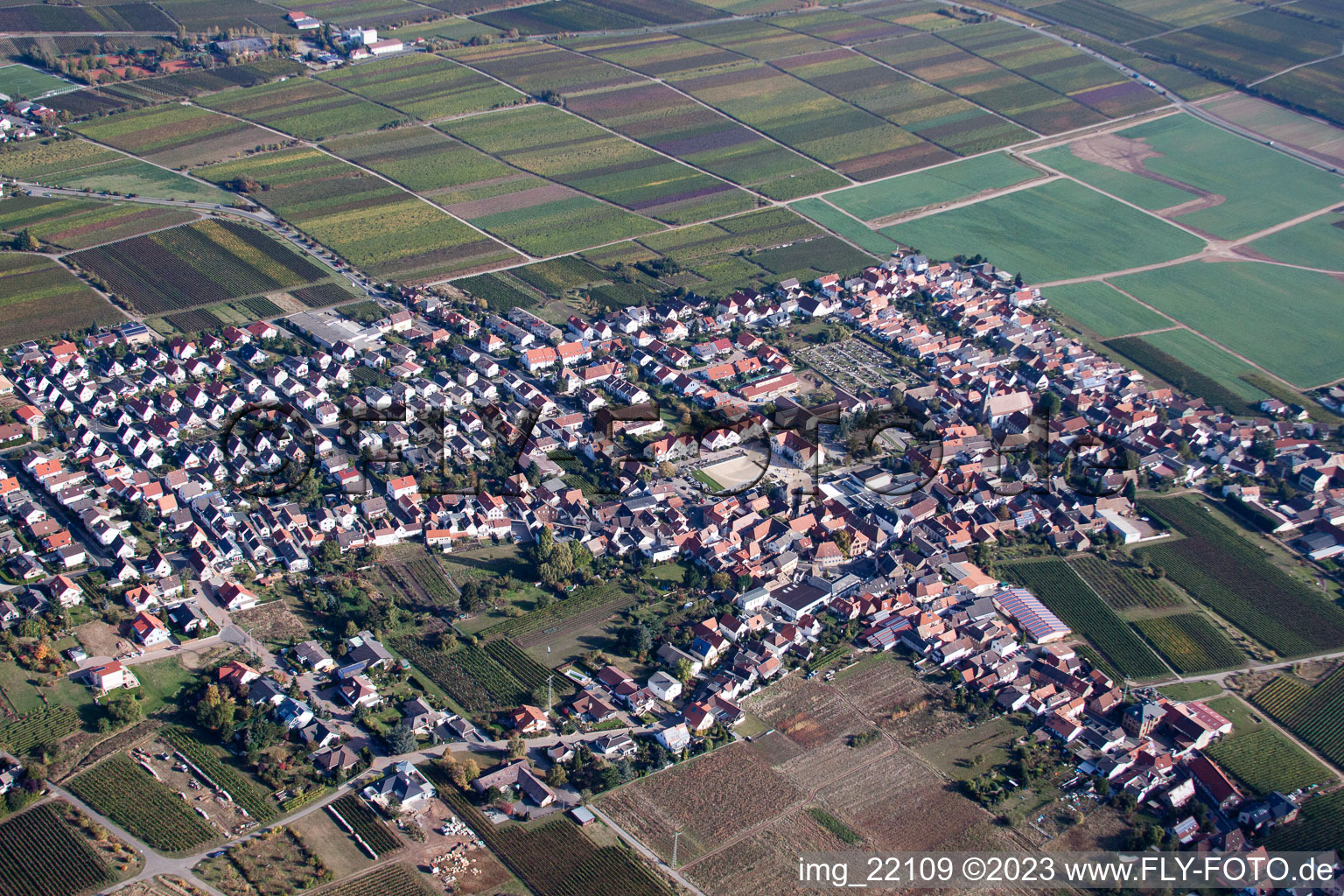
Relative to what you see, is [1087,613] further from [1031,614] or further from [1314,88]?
[1314,88]

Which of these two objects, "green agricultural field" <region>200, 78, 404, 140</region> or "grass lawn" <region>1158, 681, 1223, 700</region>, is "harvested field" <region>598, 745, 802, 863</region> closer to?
"grass lawn" <region>1158, 681, 1223, 700</region>

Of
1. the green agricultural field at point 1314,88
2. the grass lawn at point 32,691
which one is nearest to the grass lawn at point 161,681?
the grass lawn at point 32,691

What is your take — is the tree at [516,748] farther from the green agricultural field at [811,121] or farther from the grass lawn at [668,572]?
the green agricultural field at [811,121]

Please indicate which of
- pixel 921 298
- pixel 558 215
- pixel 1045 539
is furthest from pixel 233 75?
pixel 1045 539

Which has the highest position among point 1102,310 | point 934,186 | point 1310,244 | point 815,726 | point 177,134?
point 177,134

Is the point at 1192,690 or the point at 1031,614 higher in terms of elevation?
the point at 1031,614

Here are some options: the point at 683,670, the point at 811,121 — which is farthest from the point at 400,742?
the point at 811,121

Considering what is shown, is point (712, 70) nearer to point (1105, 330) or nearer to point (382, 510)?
point (1105, 330)
